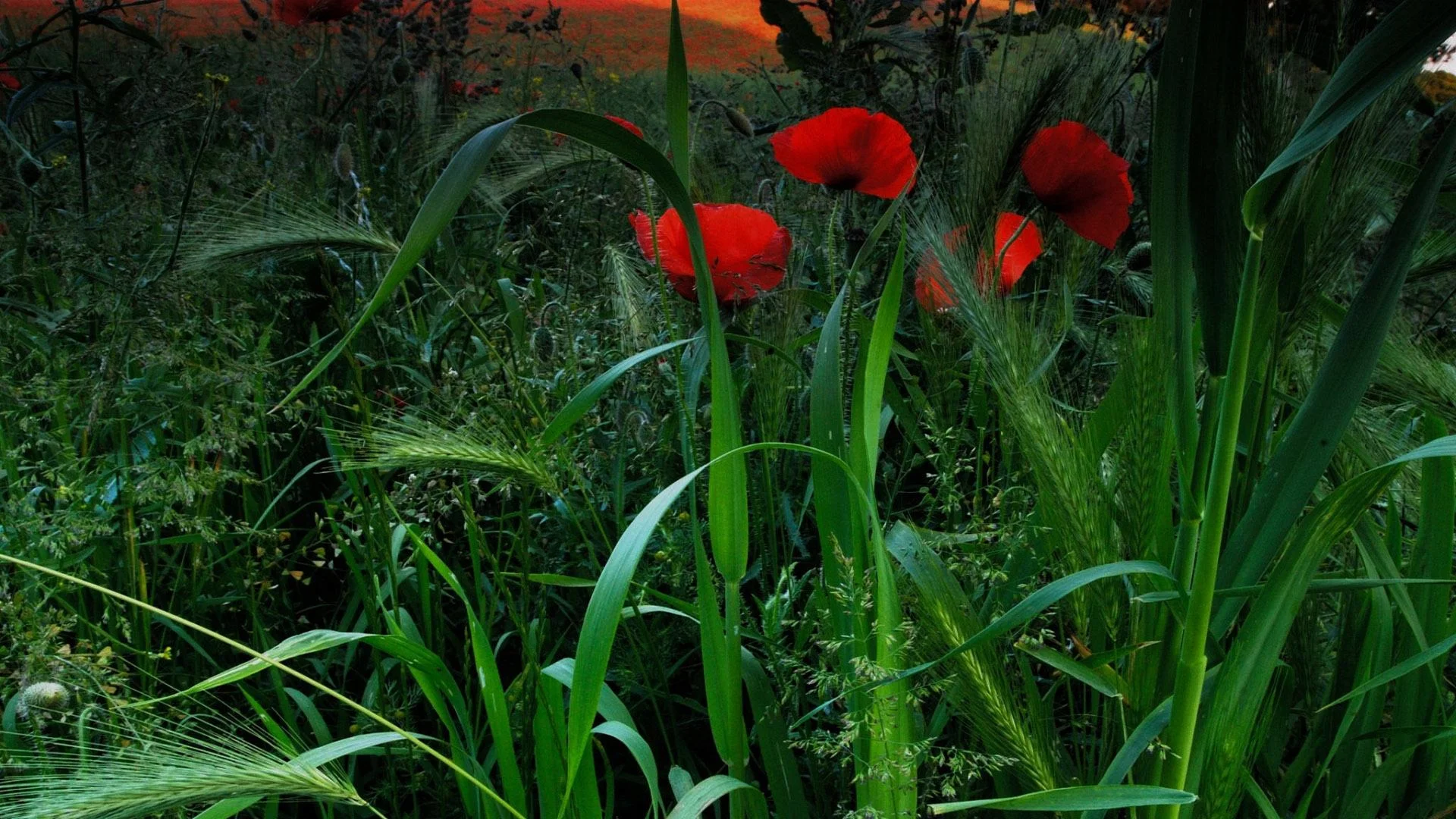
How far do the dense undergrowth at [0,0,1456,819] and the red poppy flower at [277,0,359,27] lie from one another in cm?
31

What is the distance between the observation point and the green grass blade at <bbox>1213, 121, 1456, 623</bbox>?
554 millimetres

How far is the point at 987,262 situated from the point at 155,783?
1.95 ft

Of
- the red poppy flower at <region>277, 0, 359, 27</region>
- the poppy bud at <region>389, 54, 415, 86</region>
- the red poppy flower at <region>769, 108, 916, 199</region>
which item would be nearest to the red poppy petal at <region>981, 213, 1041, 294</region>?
the red poppy flower at <region>769, 108, 916, 199</region>

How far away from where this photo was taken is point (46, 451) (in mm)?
1202

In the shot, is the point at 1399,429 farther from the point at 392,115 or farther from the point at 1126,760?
the point at 392,115

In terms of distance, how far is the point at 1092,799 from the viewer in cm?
61

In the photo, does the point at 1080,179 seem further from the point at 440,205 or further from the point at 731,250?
the point at 440,205

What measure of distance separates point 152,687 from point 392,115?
4.74 ft

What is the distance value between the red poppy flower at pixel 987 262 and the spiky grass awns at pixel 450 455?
315 millimetres

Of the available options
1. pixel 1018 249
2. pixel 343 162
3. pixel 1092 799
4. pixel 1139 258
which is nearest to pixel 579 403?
pixel 1092 799

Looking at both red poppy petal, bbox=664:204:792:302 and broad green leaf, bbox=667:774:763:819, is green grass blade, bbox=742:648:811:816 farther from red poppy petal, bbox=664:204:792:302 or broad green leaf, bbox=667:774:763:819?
red poppy petal, bbox=664:204:792:302

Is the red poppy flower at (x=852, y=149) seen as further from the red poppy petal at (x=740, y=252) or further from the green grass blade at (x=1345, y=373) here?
the green grass blade at (x=1345, y=373)

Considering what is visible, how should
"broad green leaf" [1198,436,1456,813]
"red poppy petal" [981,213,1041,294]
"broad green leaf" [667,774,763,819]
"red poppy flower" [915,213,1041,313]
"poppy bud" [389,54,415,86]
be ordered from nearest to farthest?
"broad green leaf" [1198,436,1456,813], "broad green leaf" [667,774,763,819], "red poppy flower" [915,213,1041,313], "red poppy petal" [981,213,1041,294], "poppy bud" [389,54,415,86]

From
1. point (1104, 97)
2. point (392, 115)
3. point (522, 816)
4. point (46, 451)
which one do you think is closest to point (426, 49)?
point (392, 115)
